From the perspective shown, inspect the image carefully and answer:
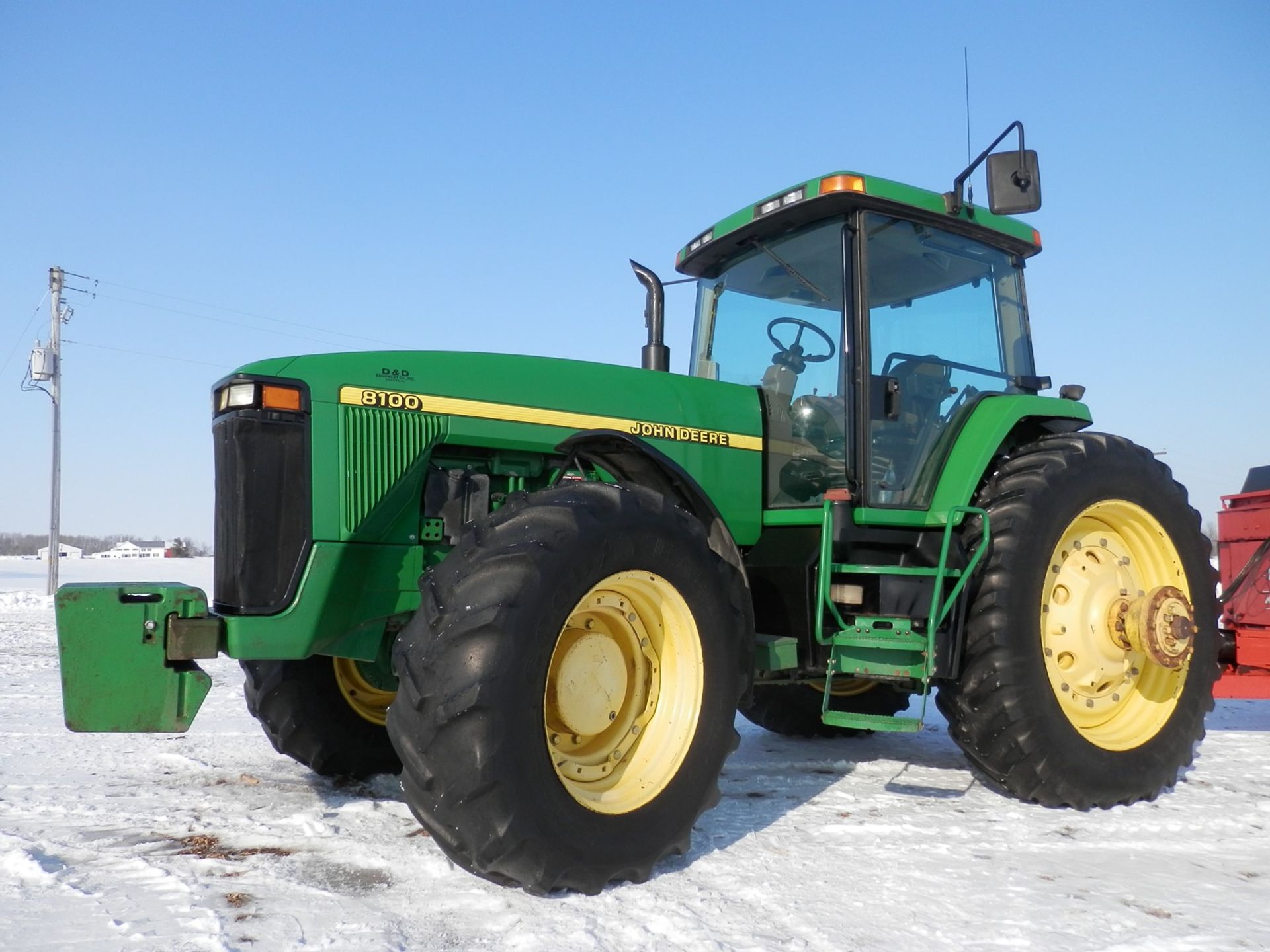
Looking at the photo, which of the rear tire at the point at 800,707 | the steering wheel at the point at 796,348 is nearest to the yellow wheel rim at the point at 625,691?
the steering wheel at the point at 796,348

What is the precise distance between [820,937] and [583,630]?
1098mm

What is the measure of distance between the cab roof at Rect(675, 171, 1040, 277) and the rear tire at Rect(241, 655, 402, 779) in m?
2.48

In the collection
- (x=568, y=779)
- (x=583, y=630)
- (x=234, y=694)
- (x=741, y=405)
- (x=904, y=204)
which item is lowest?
(x=234, y=694)

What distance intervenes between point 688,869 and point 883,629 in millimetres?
1243

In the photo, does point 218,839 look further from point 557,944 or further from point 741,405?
point 741,405

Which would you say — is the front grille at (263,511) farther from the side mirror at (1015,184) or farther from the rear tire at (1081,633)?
the side mirror at (1015,184)

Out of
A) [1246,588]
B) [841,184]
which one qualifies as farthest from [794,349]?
[1246,588]

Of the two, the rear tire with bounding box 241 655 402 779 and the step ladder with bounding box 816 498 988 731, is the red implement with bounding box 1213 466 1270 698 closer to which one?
the step ladder with bounding box 816 498 988 731

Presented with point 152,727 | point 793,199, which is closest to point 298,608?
point 152,727

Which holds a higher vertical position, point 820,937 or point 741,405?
point 741,405

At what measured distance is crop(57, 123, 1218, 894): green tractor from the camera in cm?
276

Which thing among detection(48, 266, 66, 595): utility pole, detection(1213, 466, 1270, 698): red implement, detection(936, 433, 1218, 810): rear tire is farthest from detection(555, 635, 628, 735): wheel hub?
detection(48, 266, 66, 595): utility pole

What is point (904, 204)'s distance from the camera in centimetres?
425

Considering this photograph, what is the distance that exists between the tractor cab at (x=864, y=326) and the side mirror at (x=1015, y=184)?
0.43m
